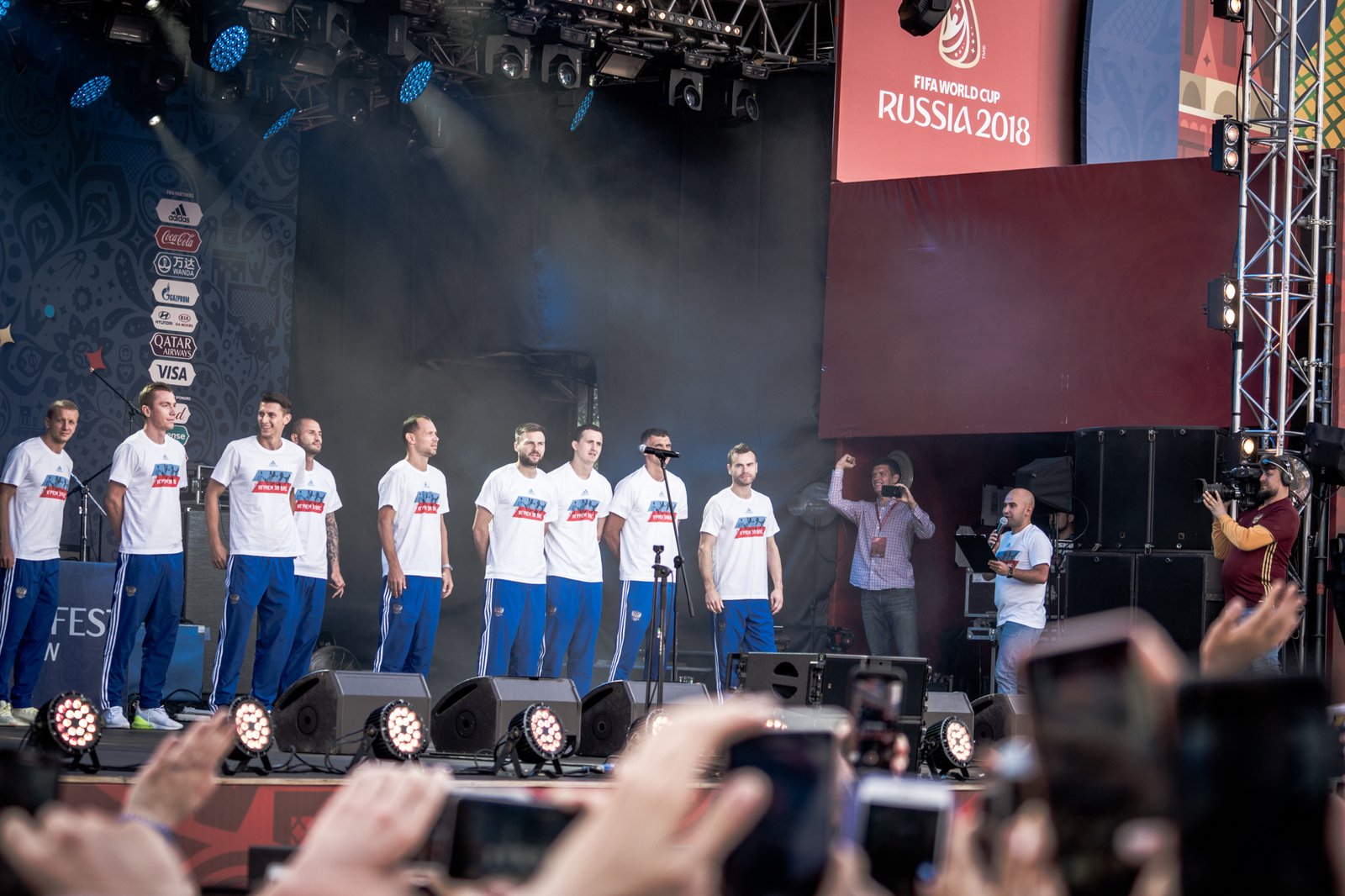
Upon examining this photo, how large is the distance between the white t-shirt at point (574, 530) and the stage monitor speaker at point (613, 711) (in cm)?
193

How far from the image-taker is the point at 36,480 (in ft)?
24.6

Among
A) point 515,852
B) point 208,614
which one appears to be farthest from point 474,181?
point 515,852

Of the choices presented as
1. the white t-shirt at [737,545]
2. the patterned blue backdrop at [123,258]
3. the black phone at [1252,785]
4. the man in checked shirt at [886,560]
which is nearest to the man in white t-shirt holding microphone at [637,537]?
the white t-shirt at [737,545]

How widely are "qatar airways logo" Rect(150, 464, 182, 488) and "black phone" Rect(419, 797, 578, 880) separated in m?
6.32

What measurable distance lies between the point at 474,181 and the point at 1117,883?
1111cm

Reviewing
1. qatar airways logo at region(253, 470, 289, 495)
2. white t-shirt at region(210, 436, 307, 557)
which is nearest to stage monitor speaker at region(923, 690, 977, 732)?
white t-shirt at region(210, 436, 307, 557)

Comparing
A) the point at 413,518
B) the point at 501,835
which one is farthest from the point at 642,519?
the point at 501,835

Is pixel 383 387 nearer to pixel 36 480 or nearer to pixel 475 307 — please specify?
pixel 475 307

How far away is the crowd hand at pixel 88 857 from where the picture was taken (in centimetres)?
114

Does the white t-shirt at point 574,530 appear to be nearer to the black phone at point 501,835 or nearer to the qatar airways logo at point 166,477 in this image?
the qatar airways logo at point 166,477

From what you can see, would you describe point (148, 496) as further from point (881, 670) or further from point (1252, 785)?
point (1252, 785)

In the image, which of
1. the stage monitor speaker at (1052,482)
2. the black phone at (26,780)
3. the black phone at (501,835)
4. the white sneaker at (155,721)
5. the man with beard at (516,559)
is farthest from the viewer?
the stage monitor speaker at (1052,482)

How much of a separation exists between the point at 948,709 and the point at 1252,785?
6448 mm

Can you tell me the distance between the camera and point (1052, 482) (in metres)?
9.79
